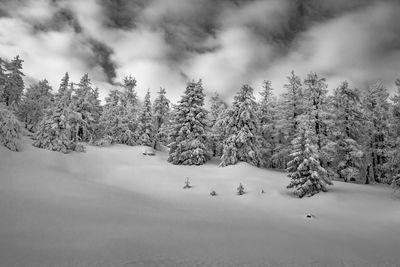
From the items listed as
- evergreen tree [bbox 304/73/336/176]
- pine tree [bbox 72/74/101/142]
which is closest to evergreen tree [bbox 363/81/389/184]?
evergreen tree [bbox 304/73/336/176]

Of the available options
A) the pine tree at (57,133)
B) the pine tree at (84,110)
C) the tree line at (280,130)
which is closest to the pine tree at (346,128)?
the tree line at (280,130)

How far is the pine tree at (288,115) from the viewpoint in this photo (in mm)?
37938

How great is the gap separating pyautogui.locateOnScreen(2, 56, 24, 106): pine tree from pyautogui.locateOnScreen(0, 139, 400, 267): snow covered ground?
33.6 metres

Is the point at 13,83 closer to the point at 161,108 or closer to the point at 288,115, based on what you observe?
the point at 161,108

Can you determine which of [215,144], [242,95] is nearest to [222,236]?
[242,95]

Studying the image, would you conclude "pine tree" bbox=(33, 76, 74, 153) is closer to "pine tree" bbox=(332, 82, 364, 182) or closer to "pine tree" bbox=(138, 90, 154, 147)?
"pine tree" bbox=(138, 90, 154, 147)

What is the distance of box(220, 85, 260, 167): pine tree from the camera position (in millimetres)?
34156

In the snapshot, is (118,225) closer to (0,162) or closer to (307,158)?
(0,162)

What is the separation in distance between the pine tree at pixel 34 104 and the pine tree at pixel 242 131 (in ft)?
132

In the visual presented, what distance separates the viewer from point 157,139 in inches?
2077

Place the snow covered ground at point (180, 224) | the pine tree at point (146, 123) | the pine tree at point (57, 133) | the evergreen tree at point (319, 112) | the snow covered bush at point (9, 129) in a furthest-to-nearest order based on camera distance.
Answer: the pine tree at point (146, 123) < the evergreen tree at point (319, 112) < the pine tree at point (57, 133) < the snow covered bush at point (9, 129) < the snow covered ground at point (180, 224)

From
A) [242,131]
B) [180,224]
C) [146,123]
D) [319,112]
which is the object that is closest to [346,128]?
[319,112]

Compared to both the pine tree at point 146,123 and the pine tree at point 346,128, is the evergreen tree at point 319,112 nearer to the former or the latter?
the pine tree at point 346,128

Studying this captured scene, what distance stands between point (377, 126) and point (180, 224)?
34591 millimetres
